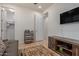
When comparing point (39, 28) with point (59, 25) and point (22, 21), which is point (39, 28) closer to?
point (22, 21)

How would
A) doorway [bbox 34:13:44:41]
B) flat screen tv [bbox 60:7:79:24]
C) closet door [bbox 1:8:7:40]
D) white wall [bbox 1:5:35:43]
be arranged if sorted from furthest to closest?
doorway [bbox 34:13:44:41]
white wall [bbox 1:5:35:43]
closet door [bbox 1:8:7:40]
flat screen tv [bbox 60:7:79:24]

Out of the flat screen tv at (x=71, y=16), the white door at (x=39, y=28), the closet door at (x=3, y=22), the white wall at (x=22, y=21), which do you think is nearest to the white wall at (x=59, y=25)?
the flat screen tv at (x=71, y=16)

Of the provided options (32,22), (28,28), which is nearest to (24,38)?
(28,28)

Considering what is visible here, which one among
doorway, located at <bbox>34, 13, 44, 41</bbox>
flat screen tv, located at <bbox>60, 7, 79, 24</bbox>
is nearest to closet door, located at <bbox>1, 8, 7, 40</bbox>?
doorway, located at <bbox>34, 13, 44, 41</bbox>

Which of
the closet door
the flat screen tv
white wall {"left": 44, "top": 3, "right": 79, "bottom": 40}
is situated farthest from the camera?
the closet door

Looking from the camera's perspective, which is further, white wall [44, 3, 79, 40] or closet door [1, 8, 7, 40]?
closet door [1, 8, 7, 40]

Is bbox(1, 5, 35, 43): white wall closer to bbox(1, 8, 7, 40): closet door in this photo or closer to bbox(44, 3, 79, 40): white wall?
bbox(1, 8, 7, 40): closet door

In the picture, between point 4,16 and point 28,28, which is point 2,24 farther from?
point 28,28

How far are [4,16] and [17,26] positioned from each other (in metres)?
0.66

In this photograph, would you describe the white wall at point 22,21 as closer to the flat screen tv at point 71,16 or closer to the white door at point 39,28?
the white door at point 39,28

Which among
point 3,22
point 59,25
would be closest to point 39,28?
point 59,25

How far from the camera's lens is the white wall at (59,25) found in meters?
2.39

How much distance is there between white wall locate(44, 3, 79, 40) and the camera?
7.84ft

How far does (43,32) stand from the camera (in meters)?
4.11
